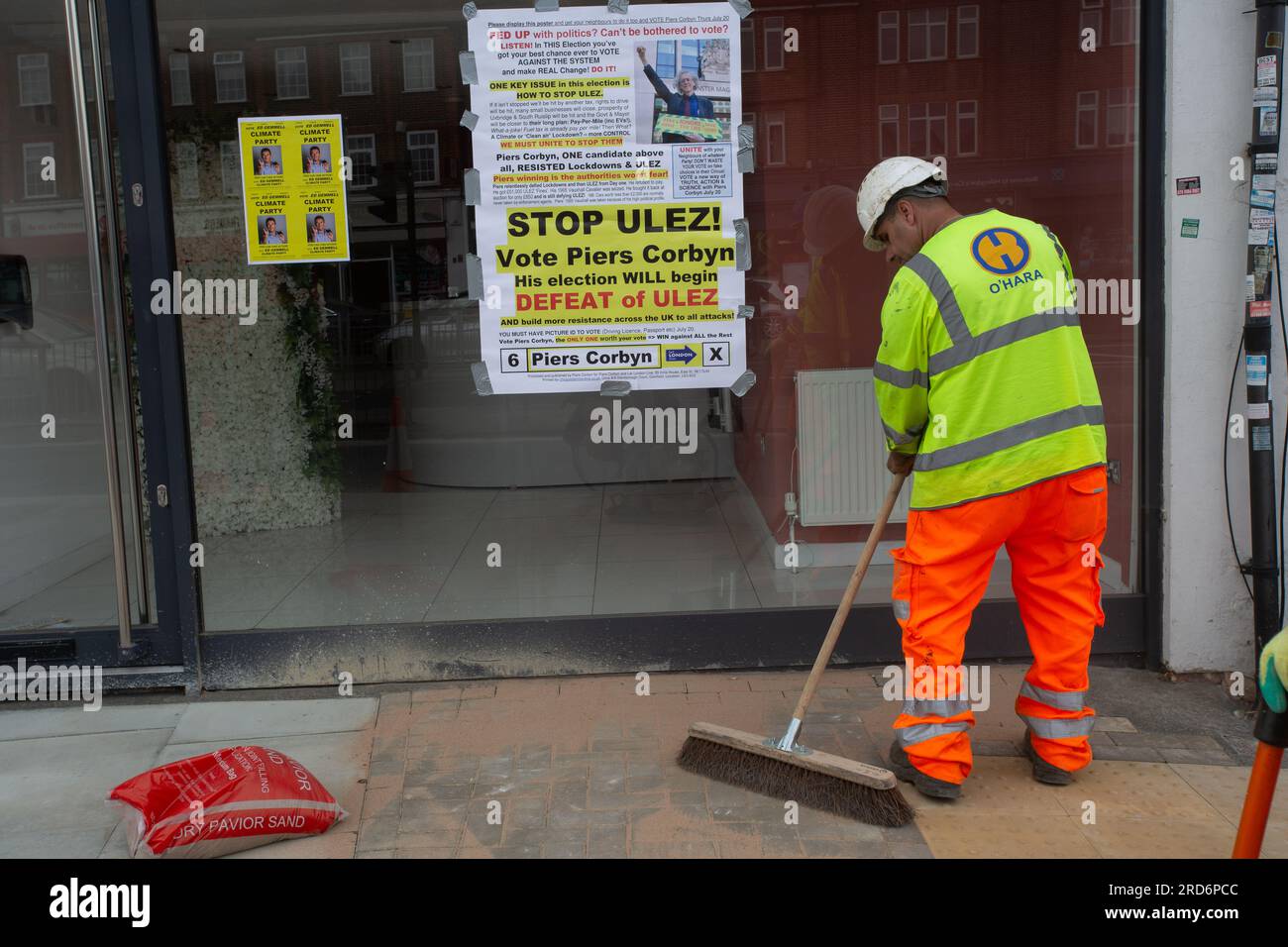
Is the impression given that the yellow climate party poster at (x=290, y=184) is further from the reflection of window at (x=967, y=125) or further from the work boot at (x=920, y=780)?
the work boot at (x=920, y=780)

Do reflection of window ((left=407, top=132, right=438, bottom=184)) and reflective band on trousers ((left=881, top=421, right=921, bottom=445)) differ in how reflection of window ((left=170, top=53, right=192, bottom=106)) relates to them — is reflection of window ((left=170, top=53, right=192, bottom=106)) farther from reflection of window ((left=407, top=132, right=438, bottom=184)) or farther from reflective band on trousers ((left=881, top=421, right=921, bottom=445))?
reflective band on trousers ((left=881, top=421, right=921, bottom=445))

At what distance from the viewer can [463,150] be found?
502 cm

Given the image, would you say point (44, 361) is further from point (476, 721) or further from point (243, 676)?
point (476, 721)

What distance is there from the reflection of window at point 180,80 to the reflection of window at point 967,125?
3.28 m

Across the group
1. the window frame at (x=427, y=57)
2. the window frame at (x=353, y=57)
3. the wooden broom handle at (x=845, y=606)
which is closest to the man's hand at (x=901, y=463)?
the wooden broom handle at (x=845, y=606)

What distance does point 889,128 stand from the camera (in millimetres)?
5195

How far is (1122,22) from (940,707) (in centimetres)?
305

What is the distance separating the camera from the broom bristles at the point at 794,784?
12.1 ft

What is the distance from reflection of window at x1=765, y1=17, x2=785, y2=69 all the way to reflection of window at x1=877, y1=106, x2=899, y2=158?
50cm

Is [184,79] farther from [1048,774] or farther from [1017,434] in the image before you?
[1048,774]

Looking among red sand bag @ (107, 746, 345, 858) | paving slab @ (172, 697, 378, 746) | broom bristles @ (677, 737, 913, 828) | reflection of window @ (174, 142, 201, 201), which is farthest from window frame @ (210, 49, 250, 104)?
broom bristles @ (677, 737, 913, 828)

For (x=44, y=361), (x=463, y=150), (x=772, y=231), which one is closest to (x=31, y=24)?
(x=44, y=361)

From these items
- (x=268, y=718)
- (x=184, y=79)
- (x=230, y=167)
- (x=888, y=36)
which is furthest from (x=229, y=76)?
(x=888, y=36)

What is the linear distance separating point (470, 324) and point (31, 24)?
2.38 metres
